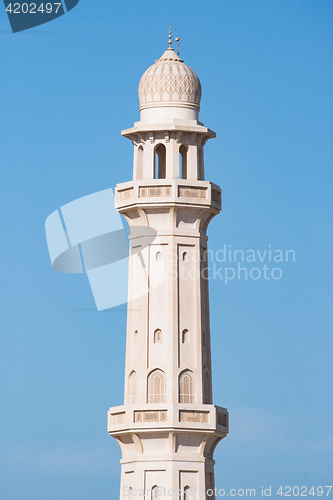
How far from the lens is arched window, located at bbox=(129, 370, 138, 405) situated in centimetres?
7388

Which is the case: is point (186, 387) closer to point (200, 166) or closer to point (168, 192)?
point (168, 192)

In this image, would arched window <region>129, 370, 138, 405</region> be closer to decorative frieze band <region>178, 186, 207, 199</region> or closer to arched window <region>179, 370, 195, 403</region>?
arched window <region>179, 370, 195, 403</region>

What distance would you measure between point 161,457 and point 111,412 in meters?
3.27

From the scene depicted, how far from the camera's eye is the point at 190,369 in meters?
73.6

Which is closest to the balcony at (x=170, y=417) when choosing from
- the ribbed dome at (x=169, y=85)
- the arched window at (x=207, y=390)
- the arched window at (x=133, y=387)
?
the arched window at (x=133, y=387)

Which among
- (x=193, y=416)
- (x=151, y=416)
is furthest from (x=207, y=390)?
(x=151, y=416)

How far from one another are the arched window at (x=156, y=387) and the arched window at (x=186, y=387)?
823mm

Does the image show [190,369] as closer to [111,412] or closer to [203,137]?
[111,412]

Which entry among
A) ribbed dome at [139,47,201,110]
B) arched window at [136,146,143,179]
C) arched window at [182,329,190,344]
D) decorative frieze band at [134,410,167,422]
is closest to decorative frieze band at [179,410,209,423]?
decorative frieze band at [134,410,167,422]

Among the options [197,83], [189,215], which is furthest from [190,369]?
[197,83]

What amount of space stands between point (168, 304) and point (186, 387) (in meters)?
3.92

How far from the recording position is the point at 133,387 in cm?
7419

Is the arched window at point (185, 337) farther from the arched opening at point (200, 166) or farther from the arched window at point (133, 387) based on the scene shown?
the arched opening at point (200, 166)

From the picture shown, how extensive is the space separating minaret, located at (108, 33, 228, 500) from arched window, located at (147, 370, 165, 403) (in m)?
0.05
